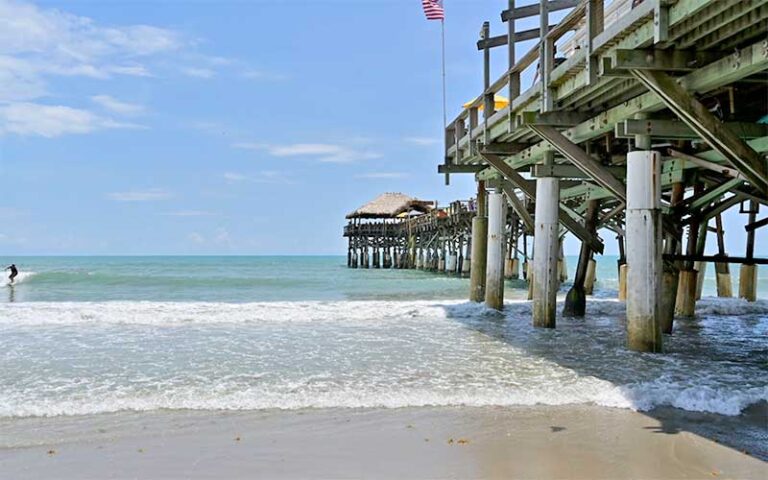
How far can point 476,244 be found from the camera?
15891 mm

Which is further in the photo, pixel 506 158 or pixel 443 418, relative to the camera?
pixel 506 158

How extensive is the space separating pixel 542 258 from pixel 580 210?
22.9 ft

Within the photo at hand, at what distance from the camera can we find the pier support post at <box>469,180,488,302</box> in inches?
621

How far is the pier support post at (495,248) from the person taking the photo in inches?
580

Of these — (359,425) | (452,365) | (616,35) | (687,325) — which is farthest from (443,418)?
(687,325)

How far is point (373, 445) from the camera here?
538 cm

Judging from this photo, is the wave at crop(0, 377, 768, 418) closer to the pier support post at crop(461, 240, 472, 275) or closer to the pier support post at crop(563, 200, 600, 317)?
the pier support post at crop(563, 200, 600, 317)

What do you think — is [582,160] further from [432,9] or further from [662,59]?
[432,9]

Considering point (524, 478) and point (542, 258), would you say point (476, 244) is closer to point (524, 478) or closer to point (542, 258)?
point (542, 258)

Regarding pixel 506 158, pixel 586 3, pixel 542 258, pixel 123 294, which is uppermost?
pixel 586 3

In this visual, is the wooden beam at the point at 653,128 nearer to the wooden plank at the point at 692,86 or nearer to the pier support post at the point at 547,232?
the wooden plank at the point at 692,86

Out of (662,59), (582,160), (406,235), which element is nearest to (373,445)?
(662,59)

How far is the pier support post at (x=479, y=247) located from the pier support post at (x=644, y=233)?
692 centimetres

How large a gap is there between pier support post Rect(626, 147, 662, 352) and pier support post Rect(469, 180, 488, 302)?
6923 mm
